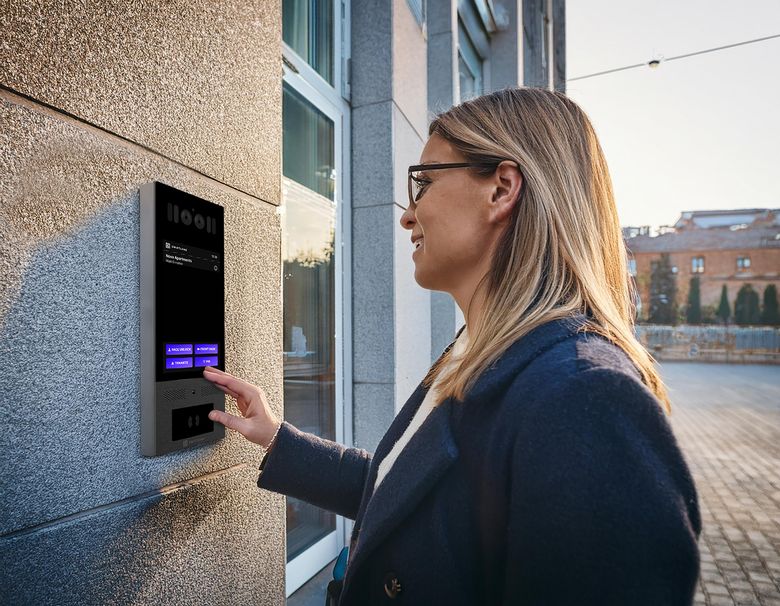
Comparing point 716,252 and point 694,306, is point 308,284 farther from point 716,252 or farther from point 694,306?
point 716,252

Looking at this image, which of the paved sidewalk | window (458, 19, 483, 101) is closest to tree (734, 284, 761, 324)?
the paved sidewalk

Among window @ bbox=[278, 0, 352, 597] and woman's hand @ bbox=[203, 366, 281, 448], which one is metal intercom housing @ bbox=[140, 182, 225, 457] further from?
window @ bbox=[278, 0, 352, 597]

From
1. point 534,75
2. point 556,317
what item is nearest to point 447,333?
point 556,317

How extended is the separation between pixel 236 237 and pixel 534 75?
391 inches

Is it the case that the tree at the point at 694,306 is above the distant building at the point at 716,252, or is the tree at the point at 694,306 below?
below

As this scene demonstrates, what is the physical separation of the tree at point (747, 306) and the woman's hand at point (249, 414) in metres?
60.0

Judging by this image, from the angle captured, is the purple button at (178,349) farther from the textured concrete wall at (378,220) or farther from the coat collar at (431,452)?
the textured concrete wall at (378,220)

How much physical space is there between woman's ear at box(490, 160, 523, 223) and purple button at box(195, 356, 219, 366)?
34.8 inches

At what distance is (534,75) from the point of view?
10156mm

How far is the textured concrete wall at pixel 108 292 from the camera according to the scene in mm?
1094

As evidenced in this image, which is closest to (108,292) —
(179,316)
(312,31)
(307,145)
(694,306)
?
(179,316)

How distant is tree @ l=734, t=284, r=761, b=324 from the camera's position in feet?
168

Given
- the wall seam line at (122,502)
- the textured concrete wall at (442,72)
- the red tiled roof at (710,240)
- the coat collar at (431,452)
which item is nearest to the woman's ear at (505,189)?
the coat collar at (431,452)

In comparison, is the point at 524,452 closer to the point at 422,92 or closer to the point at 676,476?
the point at 676,476
